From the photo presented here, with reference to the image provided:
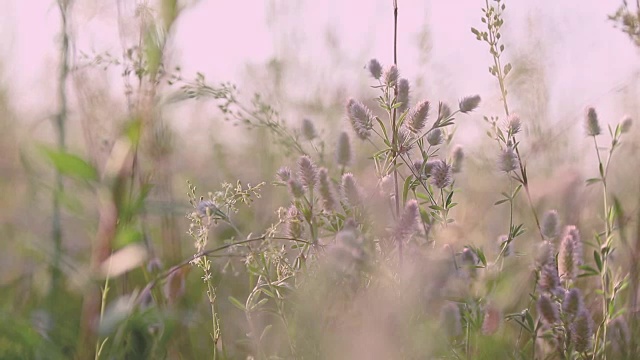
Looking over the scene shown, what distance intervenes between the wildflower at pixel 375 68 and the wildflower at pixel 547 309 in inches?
14.2

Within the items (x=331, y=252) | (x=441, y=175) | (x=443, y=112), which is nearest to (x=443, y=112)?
(x=443, y=112)

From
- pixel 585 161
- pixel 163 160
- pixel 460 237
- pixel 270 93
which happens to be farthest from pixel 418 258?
pixel 270 93

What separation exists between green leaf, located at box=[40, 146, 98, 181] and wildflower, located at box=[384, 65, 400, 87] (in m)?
0.46

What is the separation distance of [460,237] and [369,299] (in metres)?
0.13

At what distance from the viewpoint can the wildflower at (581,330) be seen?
41.8 inches

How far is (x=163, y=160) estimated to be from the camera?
1389mm

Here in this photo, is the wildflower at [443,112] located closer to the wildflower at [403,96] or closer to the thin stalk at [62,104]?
the wildflower at [403,96]

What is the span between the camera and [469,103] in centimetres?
117

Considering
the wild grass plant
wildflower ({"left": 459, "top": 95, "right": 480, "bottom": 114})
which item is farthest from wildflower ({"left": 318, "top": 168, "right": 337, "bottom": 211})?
wildflower ({"left": 459, "top": 95, "right": 480, "bottom": 114})

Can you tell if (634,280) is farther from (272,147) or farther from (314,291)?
(272,147)

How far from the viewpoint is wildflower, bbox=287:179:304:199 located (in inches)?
41.3

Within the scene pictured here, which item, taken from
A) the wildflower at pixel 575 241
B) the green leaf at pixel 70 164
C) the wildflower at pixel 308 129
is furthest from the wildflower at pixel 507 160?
the green leaf at pixel 70 164

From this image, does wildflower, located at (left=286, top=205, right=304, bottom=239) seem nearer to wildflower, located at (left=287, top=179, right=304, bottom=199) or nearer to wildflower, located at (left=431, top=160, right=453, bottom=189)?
wildflower, located at (left=287, top=179, right=304, bottom=199)

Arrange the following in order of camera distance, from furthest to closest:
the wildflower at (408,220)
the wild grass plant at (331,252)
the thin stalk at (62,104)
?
the thin stalk at (62,104)
the wildflower at (408,220)
the wild grass plant at (331,252)
